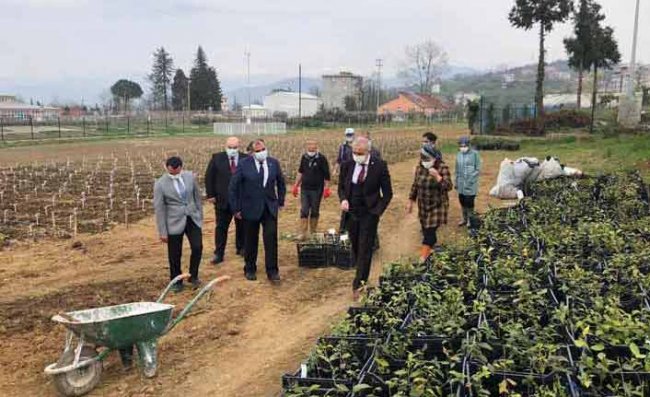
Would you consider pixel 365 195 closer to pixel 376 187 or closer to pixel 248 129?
pixel 376 187

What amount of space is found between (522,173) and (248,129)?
38.9 m

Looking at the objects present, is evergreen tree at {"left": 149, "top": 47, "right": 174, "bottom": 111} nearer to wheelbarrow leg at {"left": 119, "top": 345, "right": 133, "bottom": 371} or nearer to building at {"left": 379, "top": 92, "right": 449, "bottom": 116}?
building at {"left": 379, "top": 92, "right": 449, "bottom": 116}

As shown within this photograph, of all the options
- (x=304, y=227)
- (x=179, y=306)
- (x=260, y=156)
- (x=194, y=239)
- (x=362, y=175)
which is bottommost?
(x=179, y=306)

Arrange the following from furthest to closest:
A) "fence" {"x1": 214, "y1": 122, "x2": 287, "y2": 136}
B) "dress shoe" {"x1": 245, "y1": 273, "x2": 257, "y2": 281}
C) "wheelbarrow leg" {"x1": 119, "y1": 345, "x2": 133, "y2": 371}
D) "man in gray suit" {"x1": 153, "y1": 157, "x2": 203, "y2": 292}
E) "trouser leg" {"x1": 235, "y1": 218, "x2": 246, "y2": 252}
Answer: "fence" {"x1": 214, "y1": 122, "x2": 287, "y2": 136}, "trouser leg" {"x1": 235, "y1": 218, "x2": 246, "y2": 252}, "dress shoe" {"x1": 245, "y1": 273, "x2": 257, "y2": 281}, "man in gray suit" {"x1": 153, "y1": 157, "x2": 203, "y2": 292}, "wheelbarrow leg" {"x1": 119, "y1": 345, "x2": 133, "y2": 371}

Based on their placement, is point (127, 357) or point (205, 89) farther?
point (205, 89)

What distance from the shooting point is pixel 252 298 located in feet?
23.1

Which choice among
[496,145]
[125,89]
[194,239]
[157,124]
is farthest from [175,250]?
[125,89]

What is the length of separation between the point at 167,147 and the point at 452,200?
20691 millimetres

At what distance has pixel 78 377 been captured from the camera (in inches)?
190

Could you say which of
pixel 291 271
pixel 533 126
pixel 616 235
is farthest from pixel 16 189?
pixel 533 126

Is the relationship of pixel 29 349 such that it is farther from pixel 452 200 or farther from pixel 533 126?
pixel 533 126

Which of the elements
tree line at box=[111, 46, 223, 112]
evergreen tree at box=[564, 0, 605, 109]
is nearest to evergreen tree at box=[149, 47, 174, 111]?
tree line at box=[111, 46, 223, 112]

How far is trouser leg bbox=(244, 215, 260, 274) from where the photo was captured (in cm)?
746

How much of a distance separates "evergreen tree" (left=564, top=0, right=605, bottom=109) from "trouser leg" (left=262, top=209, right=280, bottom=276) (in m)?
32.9
